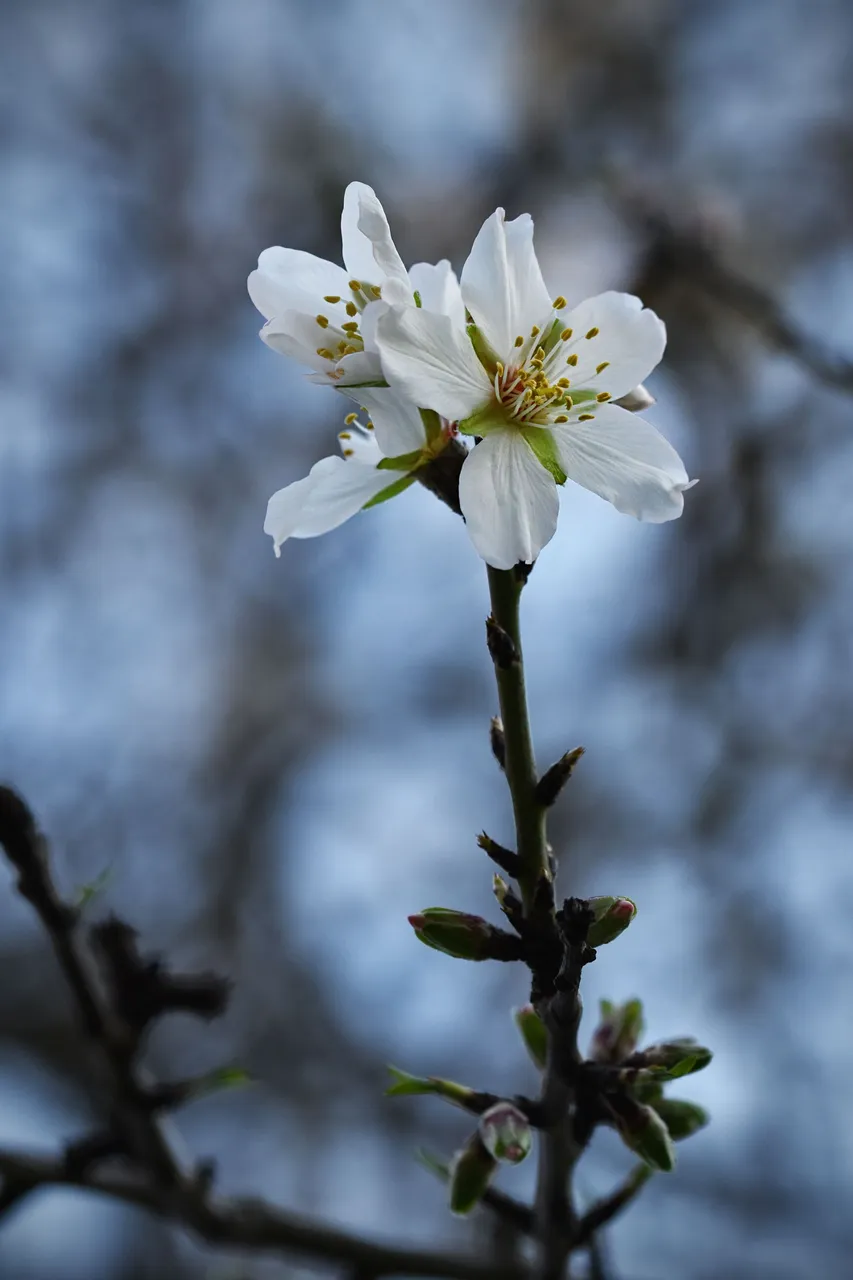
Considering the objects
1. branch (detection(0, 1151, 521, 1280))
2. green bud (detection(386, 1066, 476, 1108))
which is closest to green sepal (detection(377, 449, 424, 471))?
green bud (detection(386, 1066, 476, 1108))

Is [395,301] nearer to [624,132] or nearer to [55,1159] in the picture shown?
[55,1159]

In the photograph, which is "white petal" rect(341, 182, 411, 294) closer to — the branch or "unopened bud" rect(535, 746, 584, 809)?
"unopened bud" rect(535, 746, 584, 809)

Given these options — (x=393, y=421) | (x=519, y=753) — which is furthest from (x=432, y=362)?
(x=519, y=753)

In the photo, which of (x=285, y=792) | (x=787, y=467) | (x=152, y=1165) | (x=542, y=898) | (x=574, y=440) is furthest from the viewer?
(x=285, y=792)

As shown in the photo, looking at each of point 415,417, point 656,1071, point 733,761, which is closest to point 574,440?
point 415,417

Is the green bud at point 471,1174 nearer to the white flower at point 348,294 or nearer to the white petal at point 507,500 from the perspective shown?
the white petal at point 507,500

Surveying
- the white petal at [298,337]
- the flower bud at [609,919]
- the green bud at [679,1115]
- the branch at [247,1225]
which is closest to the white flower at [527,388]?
the white petal at [298,337]
